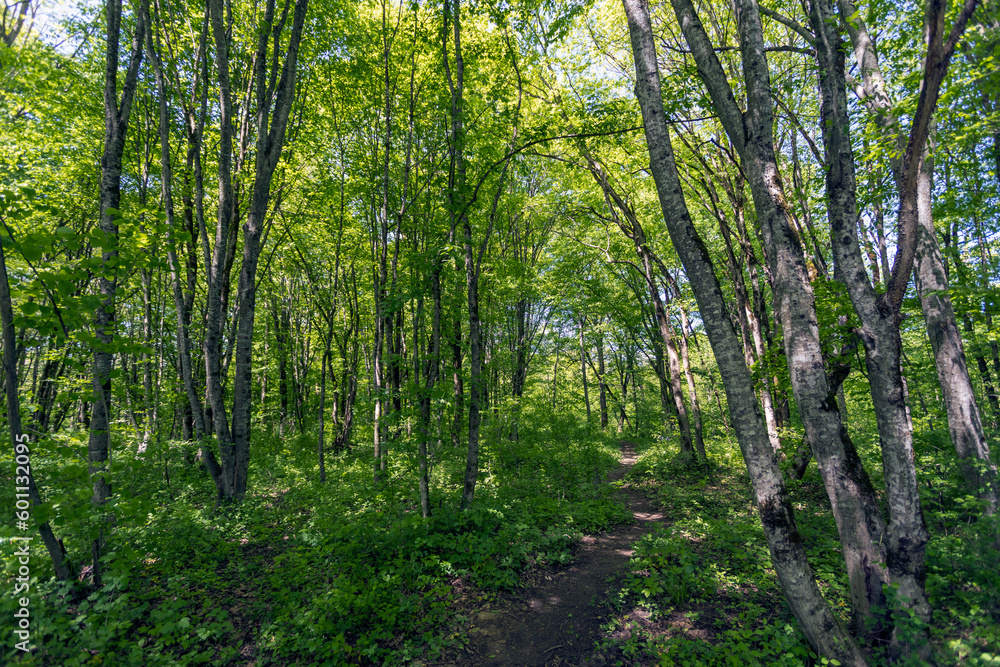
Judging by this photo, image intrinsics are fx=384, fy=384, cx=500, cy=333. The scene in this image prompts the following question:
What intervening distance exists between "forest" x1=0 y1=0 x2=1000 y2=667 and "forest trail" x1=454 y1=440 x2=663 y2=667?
5cm

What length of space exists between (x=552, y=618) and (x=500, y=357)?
1022cm

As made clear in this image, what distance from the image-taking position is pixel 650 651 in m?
4.19

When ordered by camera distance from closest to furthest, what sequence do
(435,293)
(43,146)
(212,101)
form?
(435,293)
(212,101)
(43,146)

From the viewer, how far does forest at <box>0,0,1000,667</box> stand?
3646mm

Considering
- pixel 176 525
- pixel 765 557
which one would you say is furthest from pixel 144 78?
pixel 765 557

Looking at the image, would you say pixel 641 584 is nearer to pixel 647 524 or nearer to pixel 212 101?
pixel 647 524

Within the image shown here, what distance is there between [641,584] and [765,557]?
2.04m

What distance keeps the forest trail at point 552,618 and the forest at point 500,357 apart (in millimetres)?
47

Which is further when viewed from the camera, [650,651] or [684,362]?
[684,362]

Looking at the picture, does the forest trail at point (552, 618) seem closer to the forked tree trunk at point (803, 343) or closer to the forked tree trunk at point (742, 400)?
the forked tree trunk at point (742, 400)

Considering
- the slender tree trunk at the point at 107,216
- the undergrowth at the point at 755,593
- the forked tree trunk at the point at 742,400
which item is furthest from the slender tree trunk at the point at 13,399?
the undergrowth at the point at 755,593

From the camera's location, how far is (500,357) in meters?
15.0

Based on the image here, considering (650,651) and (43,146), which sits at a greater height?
(43,146)

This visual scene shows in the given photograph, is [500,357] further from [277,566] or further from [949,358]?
[949,358]
